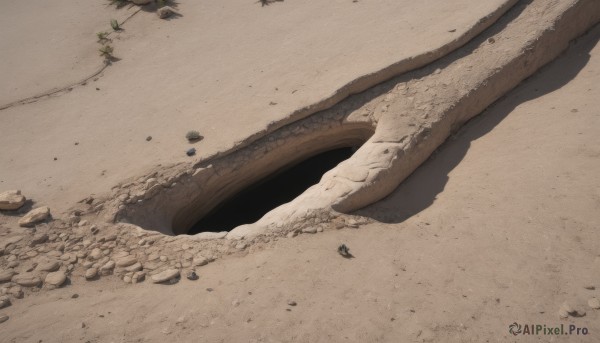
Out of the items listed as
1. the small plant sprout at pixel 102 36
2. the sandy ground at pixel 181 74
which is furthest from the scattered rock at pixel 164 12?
the small plant sprout at pixel 102 36

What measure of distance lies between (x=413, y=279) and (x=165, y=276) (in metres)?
2.25

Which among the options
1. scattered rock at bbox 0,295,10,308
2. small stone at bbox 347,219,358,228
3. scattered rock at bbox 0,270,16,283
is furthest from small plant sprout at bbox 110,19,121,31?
small stone at bbox 347,219,358,228

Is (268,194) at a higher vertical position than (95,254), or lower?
lower

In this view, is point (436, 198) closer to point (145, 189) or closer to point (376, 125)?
point (376, 125)

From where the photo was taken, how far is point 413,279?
376 centimetres

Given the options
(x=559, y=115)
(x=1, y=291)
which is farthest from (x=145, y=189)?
(x=559, y=115)

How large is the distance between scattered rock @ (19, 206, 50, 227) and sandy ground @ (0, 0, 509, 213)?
172mm

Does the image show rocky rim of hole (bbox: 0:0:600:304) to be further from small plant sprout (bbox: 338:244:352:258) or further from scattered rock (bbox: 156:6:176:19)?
scattered rock (bbox: 156:6:176:19)

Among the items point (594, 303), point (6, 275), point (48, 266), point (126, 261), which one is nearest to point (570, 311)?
point (594, 303)

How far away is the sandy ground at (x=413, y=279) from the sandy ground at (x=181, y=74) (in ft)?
5.98

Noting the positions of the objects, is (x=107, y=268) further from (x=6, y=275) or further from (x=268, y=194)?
(x=268, y=194)

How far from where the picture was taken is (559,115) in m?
5.47

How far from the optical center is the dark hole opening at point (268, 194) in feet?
20.4

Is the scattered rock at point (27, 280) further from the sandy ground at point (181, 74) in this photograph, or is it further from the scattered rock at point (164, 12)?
the scattered rock at point (164, 12)
